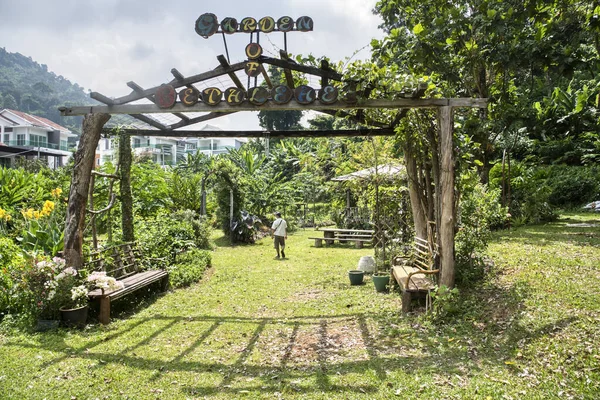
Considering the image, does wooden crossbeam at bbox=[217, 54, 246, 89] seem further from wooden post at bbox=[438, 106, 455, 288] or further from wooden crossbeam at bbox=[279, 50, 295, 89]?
wooden post at bbox=[438, 106, 455, 288]

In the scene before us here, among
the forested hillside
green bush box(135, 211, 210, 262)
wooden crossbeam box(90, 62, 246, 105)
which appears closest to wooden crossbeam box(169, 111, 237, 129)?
wooden crossbeam box(90, 62, 246, 105)

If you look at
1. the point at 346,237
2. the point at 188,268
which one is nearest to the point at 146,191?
the point at 188,268

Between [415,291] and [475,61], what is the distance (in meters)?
6.24

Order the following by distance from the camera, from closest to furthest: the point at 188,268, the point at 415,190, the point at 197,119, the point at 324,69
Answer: the point at 324,69
the point at 415,190
the point at 197,119
the point at 188,268

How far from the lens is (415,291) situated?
6.20m

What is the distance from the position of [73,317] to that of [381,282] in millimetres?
5064

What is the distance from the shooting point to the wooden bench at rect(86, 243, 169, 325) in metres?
6.11

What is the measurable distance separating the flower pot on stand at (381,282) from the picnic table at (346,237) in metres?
6.17

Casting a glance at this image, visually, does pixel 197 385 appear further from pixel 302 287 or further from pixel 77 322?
pixel 302 287

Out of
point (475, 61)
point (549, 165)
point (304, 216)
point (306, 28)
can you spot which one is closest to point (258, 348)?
point (306, 28)

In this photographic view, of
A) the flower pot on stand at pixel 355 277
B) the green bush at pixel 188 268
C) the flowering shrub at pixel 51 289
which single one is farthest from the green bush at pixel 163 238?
the flower pot on stand at pixel 355 277

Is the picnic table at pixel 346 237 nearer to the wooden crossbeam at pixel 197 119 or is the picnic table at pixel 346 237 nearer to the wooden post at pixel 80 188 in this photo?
the wooden crossbeam at pixel 197 119

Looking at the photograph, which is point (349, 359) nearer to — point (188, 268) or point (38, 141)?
point (188, 268)

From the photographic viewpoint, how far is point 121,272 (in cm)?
786
